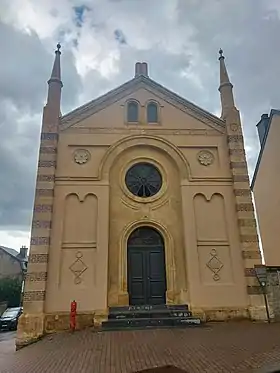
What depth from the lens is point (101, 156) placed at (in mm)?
14969

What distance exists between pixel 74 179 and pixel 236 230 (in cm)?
743

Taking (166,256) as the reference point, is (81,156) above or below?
above

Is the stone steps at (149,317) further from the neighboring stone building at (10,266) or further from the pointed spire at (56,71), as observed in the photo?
the neighboring stone building at (10,266)

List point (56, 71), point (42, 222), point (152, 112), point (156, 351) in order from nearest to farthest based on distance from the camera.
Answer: point (156, 351) < point (42, 222) < point (56, 71) < point (152, 112)

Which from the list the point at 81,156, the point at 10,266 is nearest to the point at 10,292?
the point at 10,266

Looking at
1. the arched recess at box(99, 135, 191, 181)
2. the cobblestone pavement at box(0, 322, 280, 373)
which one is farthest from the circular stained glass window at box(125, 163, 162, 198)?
the cobblestone pavement at box(0, 322, 280, 373)

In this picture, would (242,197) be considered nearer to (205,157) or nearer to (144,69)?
(205,157)

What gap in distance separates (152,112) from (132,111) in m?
1.01

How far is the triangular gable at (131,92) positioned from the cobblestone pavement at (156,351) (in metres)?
9.45

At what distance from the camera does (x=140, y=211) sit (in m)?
14.3

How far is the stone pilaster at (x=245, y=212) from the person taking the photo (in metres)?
12.9

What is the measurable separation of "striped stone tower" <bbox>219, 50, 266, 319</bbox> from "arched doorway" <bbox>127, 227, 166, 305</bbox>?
137 inches

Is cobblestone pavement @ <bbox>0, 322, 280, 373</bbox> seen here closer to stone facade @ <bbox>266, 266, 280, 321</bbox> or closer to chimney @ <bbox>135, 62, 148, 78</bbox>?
stone facade @ <bbox>266, 266, 280, 321</bbox>

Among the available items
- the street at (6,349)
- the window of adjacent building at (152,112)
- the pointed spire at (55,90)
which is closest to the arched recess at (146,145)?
the window of adjacent building at (152,112)
